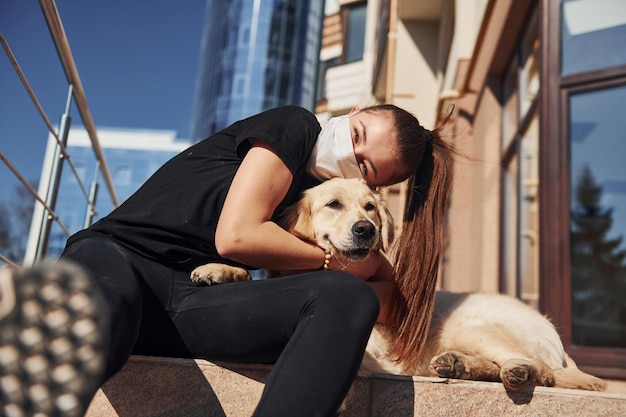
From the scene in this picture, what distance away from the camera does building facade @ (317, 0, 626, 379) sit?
375cm

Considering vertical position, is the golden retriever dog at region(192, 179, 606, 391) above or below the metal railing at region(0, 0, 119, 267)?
below

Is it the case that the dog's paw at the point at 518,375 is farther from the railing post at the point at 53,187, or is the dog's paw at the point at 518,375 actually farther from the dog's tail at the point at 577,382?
the railing post at the point at 53,187

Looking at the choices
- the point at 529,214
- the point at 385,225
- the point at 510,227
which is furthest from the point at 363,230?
the point at 510,227

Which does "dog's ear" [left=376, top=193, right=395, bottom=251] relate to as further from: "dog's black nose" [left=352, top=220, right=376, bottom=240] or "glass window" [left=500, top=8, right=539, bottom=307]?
"glass window" [left=500, top=8, right=539, bottom=307]

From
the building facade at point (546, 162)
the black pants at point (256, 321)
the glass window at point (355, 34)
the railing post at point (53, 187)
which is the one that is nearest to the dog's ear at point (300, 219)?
the building facade at point (546, 162)

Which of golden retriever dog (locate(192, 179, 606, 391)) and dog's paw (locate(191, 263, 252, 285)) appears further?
golden retriever dog (locate(192, 179, 606, 391))

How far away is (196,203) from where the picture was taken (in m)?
1.87

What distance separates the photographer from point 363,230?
7.98 feet

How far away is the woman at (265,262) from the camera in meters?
1.37

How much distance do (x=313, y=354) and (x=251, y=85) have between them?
36.7 metres

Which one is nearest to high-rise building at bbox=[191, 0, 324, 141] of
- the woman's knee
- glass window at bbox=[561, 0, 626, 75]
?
glass window at bbox=[561, 0, 626, 75]

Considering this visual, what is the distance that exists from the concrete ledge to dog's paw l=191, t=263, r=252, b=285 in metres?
0.24

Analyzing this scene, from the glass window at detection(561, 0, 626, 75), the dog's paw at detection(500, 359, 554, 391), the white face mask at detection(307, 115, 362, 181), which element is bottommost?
the dog's paw at detection(500, 359, 554, 391)

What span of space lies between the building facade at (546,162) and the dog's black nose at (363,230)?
464 mm
